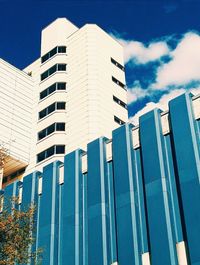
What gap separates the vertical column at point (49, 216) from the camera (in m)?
30.4

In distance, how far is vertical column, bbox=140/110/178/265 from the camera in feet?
79.0

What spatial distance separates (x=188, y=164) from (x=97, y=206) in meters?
7.69

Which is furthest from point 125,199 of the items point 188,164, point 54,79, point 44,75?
point 44,75

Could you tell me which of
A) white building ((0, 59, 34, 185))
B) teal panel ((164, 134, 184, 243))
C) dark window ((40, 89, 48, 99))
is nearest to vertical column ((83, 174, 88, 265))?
teal panel ((164, 134, 184, 243))

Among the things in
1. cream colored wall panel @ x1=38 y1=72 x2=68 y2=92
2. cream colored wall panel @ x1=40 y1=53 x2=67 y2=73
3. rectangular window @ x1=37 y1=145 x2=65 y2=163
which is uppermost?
cream colored wall panel @ x1=40 y1=53 x2=67 y2=73

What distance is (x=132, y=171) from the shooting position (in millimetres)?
28797

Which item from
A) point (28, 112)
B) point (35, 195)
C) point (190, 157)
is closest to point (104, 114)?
point (28, 112)

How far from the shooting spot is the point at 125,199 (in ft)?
92.0

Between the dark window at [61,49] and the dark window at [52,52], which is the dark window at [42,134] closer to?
the dark window at [52,52]

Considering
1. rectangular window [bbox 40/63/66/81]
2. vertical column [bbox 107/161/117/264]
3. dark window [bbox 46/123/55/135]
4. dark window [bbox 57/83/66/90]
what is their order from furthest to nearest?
rectangular window [bbox 40/63/66/81]
dark window [bbox 57/83/66/90]
dark window [bbox 46/123/55/135]
vertical column [bbox 107/161/117/264]

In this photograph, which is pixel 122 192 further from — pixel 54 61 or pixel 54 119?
pixel 54 61

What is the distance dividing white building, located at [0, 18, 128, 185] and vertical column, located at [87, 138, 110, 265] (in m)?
13.8

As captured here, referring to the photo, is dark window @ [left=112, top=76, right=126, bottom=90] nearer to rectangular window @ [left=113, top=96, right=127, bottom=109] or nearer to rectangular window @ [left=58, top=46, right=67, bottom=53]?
rectangular window @ [left=113, top=96, right=127, bottom=109]

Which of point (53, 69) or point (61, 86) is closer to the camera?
point (61, 86)
